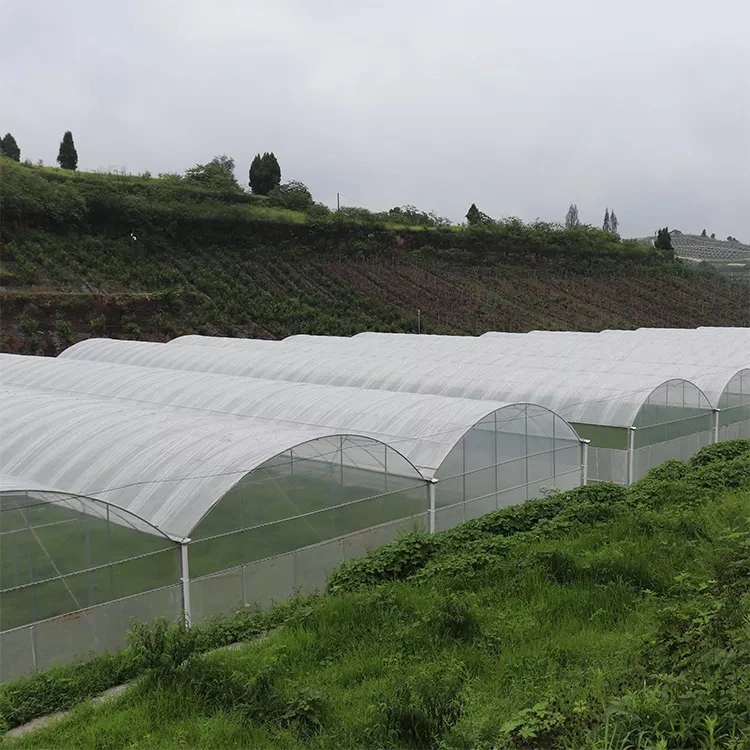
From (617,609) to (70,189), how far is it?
161 feet

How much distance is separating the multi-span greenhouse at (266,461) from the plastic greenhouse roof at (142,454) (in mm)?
40

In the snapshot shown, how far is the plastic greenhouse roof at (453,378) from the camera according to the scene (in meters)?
21.9

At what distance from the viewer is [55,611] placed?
10664 millimetres

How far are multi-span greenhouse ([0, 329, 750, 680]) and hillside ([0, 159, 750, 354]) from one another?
16405 millimetres

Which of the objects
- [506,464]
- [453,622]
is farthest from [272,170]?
[453,622]

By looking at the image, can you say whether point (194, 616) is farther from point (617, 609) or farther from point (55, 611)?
point (617, 609)

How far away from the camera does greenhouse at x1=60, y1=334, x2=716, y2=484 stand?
69.9ft

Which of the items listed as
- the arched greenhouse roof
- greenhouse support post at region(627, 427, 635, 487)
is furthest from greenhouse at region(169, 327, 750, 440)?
the arched greenhouse roof

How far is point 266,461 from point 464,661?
532 cm

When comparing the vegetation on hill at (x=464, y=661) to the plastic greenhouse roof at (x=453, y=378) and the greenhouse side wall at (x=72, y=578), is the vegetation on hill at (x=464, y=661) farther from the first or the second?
the plastic greenhouse roof at (x=453, y=378)

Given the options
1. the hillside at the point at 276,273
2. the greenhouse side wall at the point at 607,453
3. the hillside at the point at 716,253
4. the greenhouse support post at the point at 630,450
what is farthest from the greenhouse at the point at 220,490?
the hillside at the point at 716,253

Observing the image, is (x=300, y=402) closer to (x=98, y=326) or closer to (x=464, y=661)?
(x=464, y=661)

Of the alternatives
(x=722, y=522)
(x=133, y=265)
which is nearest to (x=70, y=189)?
(x=133, y=265)

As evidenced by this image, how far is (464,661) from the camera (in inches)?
370
